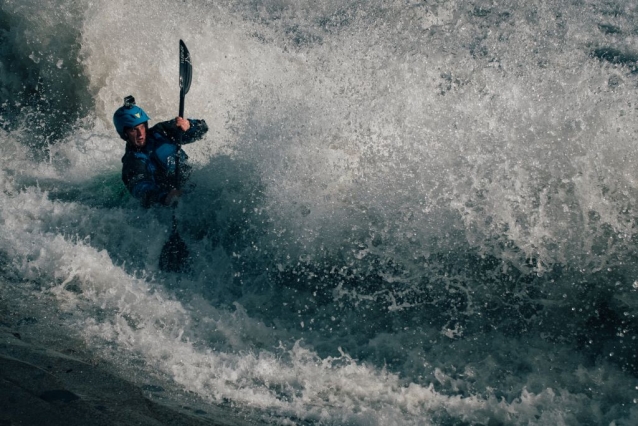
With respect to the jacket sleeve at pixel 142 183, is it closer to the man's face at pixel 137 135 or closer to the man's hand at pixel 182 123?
the man's face at pixel 137 135

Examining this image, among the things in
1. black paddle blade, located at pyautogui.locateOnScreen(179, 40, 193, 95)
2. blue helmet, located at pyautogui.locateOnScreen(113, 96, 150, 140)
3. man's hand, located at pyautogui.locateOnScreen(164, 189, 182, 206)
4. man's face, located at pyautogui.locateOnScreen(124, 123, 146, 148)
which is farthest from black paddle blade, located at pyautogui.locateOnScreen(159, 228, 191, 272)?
black paddle blade, located at pyautogui.locateOnScreen(179, 40, 193, 95)

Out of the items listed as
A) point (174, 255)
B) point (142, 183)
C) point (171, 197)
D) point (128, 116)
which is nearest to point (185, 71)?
point (128, 116)

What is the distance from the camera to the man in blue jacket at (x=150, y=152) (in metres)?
4.66

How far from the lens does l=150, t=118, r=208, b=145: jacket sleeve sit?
16.8 ft

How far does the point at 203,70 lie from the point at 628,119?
4609 mm

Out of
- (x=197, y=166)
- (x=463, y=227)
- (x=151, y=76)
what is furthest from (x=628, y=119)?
(x=151, y=76)

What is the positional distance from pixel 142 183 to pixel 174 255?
0.67 meters

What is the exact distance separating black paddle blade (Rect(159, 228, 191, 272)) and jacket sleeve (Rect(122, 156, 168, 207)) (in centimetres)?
39

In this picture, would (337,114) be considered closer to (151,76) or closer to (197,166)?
(197,166)

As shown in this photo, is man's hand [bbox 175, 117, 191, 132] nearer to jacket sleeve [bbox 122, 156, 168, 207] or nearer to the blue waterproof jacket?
the blue waterproof jacket

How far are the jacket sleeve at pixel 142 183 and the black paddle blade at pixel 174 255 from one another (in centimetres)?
39

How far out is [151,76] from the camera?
23.7ft

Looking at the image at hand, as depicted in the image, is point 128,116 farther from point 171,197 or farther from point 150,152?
point 171,197

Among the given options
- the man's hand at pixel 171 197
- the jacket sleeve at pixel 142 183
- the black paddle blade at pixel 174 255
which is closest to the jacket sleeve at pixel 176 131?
the jacket sleeve at pixel 142 183
